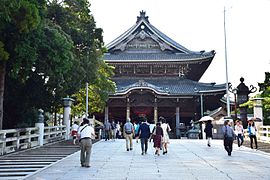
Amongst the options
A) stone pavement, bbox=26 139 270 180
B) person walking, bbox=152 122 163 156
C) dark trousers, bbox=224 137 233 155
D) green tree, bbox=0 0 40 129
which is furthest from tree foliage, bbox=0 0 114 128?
dark trousers, bbox=224 137 233 155

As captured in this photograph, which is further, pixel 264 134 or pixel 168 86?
pixel 168 86

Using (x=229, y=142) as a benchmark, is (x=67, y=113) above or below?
above

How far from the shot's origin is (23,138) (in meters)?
15.1

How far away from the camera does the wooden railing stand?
42.8ft

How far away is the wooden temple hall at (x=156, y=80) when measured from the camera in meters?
30.8

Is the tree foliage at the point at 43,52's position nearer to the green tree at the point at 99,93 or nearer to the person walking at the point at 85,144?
the green tree at the point at 99,93

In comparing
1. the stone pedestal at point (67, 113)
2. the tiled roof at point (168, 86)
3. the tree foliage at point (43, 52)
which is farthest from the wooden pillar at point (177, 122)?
the stone pedestal at point (67, 113)

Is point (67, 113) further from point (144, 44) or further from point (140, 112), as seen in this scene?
point (144, 44)

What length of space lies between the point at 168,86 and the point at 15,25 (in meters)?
23.4

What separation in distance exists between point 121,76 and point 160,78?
173 inches

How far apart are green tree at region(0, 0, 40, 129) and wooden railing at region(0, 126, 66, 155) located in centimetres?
213

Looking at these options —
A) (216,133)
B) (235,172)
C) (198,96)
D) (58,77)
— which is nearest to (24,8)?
(58,77)

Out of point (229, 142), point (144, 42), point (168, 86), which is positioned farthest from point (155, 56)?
point (229, 142)

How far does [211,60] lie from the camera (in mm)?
34062
